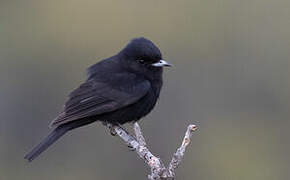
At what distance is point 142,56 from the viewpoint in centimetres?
873

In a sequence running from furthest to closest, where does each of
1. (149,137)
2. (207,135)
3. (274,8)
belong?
(274,8)
(207,135)
(149,137)

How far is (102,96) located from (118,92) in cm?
19

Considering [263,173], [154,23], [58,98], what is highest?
[154,23]

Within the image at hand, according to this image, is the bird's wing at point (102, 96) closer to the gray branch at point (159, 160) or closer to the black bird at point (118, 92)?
the black bird at point (118, 92)

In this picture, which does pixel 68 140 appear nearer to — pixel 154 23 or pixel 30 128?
pixel 30 128

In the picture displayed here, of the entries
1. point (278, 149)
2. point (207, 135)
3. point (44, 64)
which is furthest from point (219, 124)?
point (44, 64)

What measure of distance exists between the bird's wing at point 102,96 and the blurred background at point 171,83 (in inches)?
220

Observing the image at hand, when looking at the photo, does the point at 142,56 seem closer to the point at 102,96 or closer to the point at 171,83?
the point at 102,96

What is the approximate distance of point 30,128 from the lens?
48.9ft

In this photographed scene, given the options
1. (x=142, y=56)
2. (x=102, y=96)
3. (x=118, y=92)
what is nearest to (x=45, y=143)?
(x=102, y=96)


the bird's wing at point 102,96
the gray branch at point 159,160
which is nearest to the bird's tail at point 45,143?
the bird's wing at point 102,96

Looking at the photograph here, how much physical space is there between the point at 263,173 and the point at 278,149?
3.64 ft

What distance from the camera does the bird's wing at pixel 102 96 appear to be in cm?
829

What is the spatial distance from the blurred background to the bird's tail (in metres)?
5.93
